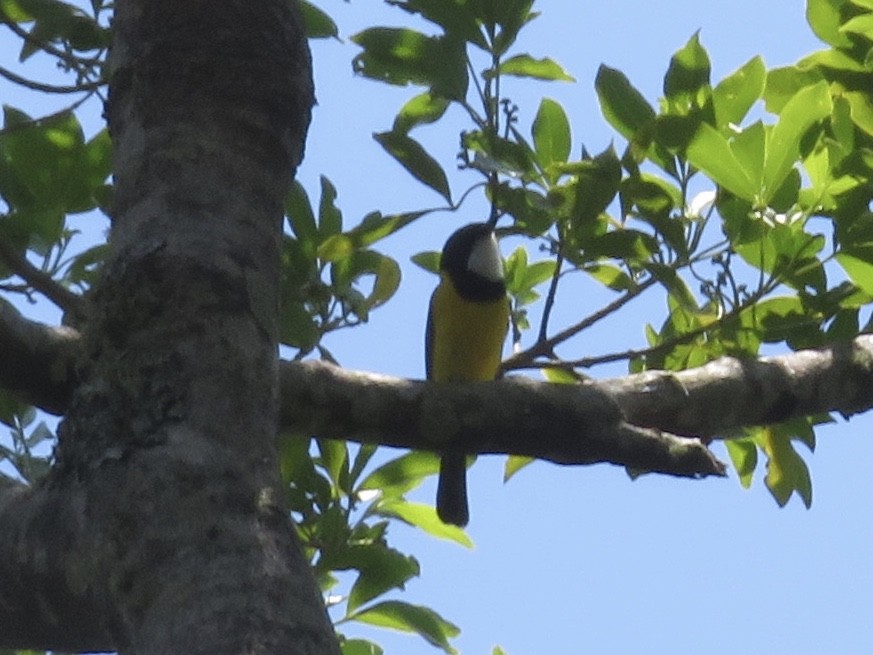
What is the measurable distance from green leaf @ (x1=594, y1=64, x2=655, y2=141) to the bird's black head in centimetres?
148

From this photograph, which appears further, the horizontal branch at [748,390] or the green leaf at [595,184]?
the green leaf at [595,184]

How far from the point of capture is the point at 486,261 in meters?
4.35

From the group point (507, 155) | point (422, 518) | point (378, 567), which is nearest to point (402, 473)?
point (422, 518)

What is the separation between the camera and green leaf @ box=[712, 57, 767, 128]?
106 inches

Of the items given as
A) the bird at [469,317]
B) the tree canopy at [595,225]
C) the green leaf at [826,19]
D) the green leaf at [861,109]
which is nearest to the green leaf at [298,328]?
the tree canopy at [595,225]

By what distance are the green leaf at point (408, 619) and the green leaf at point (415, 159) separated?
912mm

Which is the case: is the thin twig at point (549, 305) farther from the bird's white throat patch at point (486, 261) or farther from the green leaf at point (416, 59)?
the bird's white throat patch at point (486, 261)

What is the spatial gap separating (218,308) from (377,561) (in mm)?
1345

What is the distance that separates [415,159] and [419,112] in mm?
289

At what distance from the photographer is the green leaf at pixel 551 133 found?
2867mm

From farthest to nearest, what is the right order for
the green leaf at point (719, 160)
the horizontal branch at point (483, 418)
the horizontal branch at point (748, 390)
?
the green leaf at point (719, 160) < the horizontal branch at point (748, 390) < the horizontal branch at point (483, 418)

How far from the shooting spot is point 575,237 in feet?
8.63

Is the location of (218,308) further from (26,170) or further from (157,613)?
(26,170)

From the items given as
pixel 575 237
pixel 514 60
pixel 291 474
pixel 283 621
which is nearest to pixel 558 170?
pixel 575 237
